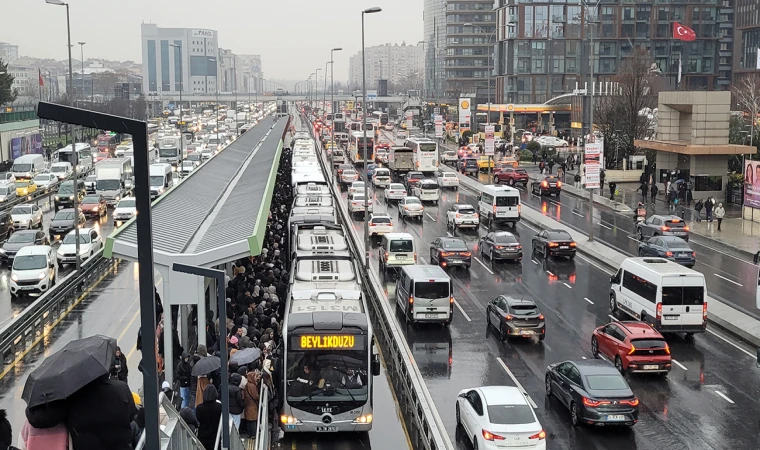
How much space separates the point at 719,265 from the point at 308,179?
20.7 m

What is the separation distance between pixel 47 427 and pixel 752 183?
45.9m

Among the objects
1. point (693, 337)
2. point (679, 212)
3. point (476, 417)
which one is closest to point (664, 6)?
point (679, 212)

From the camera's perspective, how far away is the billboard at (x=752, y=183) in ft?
155

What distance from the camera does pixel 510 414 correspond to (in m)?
17.6

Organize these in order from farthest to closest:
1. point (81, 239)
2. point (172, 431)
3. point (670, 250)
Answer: point (81, 239) < point (670, 250) < point (172, 431)

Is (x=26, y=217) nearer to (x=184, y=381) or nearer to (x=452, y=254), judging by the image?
(x=452, y=254)

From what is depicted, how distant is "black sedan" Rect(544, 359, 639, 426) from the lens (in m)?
19.3

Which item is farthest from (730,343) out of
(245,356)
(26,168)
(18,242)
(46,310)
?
(26,168)

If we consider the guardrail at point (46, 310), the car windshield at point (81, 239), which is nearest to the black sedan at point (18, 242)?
the car windshield at point (81, 239)

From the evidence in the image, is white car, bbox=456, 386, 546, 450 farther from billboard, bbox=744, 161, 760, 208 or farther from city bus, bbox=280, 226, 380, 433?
billboard, bbox=744, 161, 760, 208

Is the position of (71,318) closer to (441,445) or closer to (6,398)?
(6,398)

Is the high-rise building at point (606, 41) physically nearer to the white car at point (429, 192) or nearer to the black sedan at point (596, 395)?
the white car at point (429, 192)

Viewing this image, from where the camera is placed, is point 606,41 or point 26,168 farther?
point 606,41

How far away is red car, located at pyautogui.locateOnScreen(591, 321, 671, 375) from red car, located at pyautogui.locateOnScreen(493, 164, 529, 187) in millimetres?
46830
